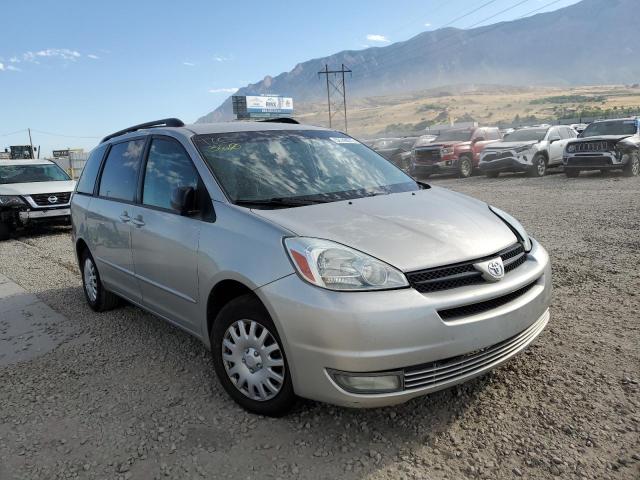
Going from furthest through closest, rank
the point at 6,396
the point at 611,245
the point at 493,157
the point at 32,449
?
the point at 493,157 → the point at 611,245 → the point at 6,396 → the point at 32,449

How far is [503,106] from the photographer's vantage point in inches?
4943

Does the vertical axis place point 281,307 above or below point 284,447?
above

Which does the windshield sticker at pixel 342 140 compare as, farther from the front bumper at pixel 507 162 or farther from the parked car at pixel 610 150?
the front bumper at pixel 507 162

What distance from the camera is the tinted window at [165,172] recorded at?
360 centimetres

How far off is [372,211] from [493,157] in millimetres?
14922

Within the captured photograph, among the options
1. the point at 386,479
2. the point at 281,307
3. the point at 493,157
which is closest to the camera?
the point at 386,479

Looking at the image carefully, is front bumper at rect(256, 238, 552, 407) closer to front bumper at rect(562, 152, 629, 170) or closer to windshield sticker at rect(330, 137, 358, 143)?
windshield sticker at rect(330, 137, 358, 143)

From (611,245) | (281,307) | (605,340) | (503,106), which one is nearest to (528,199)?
(611,245)

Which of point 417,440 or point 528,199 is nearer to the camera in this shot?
point 417,440

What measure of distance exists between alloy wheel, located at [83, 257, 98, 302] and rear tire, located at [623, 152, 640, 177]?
571 inches

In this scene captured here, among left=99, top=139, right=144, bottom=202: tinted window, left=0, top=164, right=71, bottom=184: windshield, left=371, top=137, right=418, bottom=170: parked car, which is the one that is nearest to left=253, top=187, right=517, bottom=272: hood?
left=99, top=139, right=144, bottom=202: tinted window

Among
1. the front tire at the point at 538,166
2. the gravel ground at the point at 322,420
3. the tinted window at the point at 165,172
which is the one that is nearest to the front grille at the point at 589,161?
the front tire at the point at 538,166

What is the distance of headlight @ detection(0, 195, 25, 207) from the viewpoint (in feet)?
34.2

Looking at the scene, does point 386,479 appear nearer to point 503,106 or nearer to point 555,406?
point 555,406
